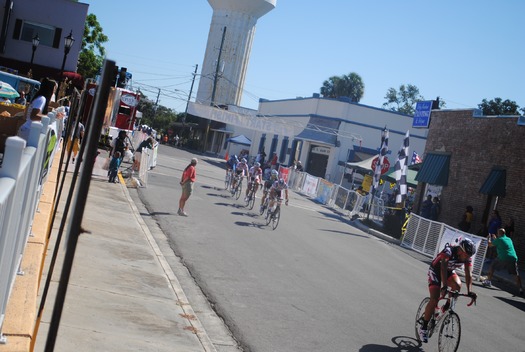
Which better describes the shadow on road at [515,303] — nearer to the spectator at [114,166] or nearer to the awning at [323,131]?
the spectator at [114,166]

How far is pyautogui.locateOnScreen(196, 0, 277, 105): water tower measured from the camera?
8256 cm

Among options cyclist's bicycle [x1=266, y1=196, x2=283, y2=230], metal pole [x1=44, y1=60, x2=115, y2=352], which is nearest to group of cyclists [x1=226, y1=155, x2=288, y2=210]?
cyclist's bicycle [x1=266, y1=196, x2=283, y2=230]

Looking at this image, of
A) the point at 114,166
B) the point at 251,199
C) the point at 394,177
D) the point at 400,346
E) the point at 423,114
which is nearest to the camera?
the point at 400,346

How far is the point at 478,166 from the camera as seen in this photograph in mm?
28547

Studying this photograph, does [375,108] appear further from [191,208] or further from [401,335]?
[401,335]

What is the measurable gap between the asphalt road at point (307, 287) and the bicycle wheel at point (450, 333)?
395 millimetres

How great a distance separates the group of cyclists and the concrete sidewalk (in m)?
7.39

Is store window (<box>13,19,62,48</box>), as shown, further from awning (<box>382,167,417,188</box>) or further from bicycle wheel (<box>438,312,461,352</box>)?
bicycle wheel (<box>438,312,461,352</box>)

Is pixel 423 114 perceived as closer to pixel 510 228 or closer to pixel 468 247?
pixel 510 228

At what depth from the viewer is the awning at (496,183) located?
85.1 feet

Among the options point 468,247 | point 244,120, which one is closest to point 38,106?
point 468,247

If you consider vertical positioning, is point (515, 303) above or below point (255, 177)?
below

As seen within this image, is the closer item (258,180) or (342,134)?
(258,180)

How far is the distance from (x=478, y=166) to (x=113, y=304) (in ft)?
75.7
